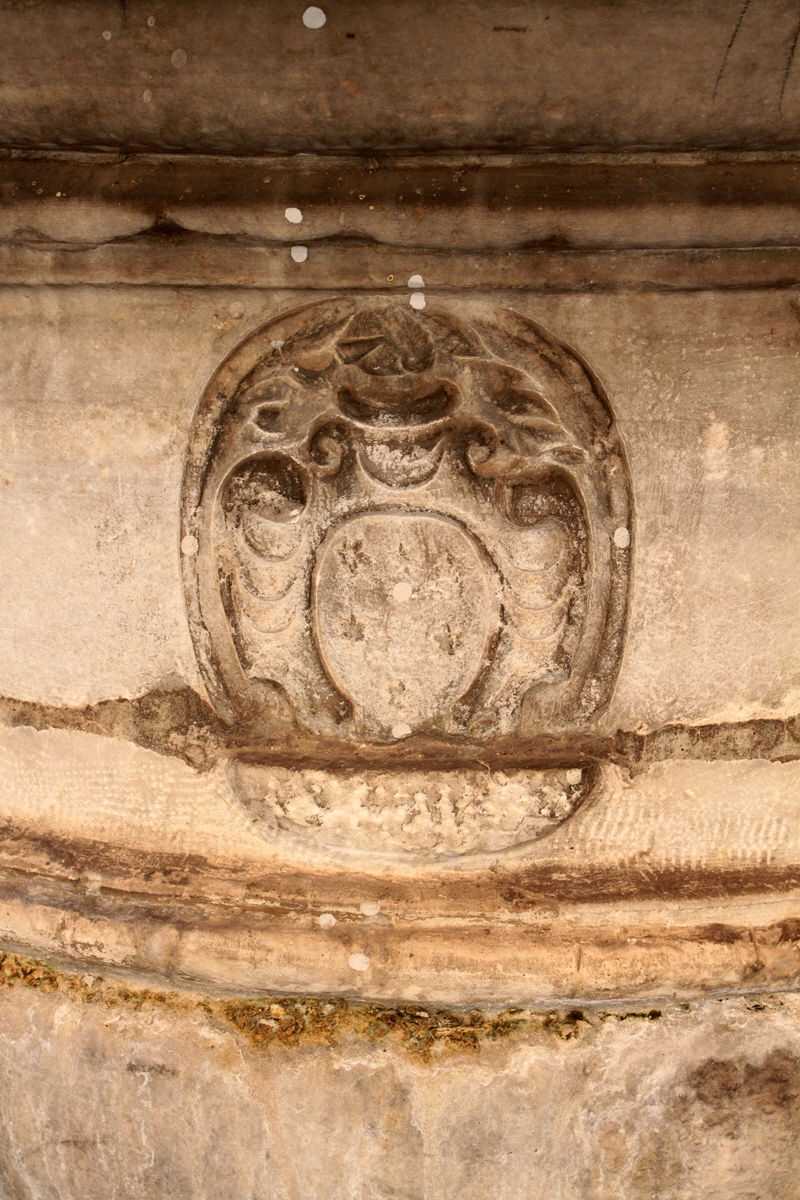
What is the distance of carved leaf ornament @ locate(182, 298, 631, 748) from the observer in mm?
1277

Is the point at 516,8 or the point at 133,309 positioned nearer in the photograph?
the point at 516,8

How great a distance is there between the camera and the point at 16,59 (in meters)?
1.09

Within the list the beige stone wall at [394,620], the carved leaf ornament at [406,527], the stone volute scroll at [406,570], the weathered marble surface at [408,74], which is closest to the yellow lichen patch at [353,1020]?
the beige stone wall at [394,620]

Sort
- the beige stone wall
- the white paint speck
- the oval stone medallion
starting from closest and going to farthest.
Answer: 1. the white paint speck
2. the beige stone wall
3. the oval stone medallion

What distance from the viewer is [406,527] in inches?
52.2

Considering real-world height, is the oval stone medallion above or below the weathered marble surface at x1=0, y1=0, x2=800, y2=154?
below

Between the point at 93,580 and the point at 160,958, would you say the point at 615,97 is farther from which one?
the point at 160,958

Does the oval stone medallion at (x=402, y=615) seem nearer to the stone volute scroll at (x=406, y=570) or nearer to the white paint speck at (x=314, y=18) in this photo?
the stone volute scroll at (x=406, y=570)

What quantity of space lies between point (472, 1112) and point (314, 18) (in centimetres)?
157

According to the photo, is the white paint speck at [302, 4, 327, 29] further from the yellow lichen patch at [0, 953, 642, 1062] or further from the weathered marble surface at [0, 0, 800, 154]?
the yellow lichen patch at [0, 953, 642, 1062]

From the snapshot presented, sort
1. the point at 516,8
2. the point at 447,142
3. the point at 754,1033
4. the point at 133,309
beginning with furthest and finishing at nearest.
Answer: the point at 754,1033 < the point at 133,309 < the point at 447,142 < the point at 516,8

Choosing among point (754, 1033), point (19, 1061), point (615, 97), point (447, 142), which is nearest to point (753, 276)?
point (615, 97)

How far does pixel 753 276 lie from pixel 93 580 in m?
1.12

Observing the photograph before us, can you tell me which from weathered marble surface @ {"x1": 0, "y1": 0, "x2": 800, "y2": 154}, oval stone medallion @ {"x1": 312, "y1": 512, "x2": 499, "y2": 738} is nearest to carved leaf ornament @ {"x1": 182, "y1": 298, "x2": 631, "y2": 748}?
oval stone medallion @ {"x1": 312, "y1": 512, "x2": 499, "y2": 738}
